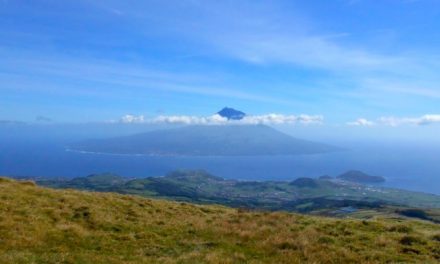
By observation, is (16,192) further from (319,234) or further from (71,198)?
(319,234)

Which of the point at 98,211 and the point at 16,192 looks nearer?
the point at 98,211

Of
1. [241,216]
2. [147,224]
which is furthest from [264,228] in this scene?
[147,224]

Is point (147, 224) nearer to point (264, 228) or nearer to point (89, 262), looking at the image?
point (264, 228)

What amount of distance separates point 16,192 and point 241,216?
15.2 metres

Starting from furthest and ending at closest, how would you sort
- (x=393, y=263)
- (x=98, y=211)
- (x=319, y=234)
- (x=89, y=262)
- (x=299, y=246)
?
(x=98, y=211) → (x=319, y=234) → (x=299, y=246) → (x=393, y=263) → (x=89, y=262)

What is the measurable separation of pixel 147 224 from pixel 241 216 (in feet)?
23.6

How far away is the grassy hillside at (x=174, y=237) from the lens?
16672 millimetres

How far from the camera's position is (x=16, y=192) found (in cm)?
2722

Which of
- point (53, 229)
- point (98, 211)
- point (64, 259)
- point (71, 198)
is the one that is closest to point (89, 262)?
point (64, 259)

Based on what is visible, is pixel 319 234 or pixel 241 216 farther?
pixel 241 216

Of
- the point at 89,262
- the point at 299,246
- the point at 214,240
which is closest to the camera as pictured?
the point at 89,262

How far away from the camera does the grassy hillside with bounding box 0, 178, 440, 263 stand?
1667cm

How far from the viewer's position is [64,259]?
49.5ft

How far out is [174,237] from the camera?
2052cm
